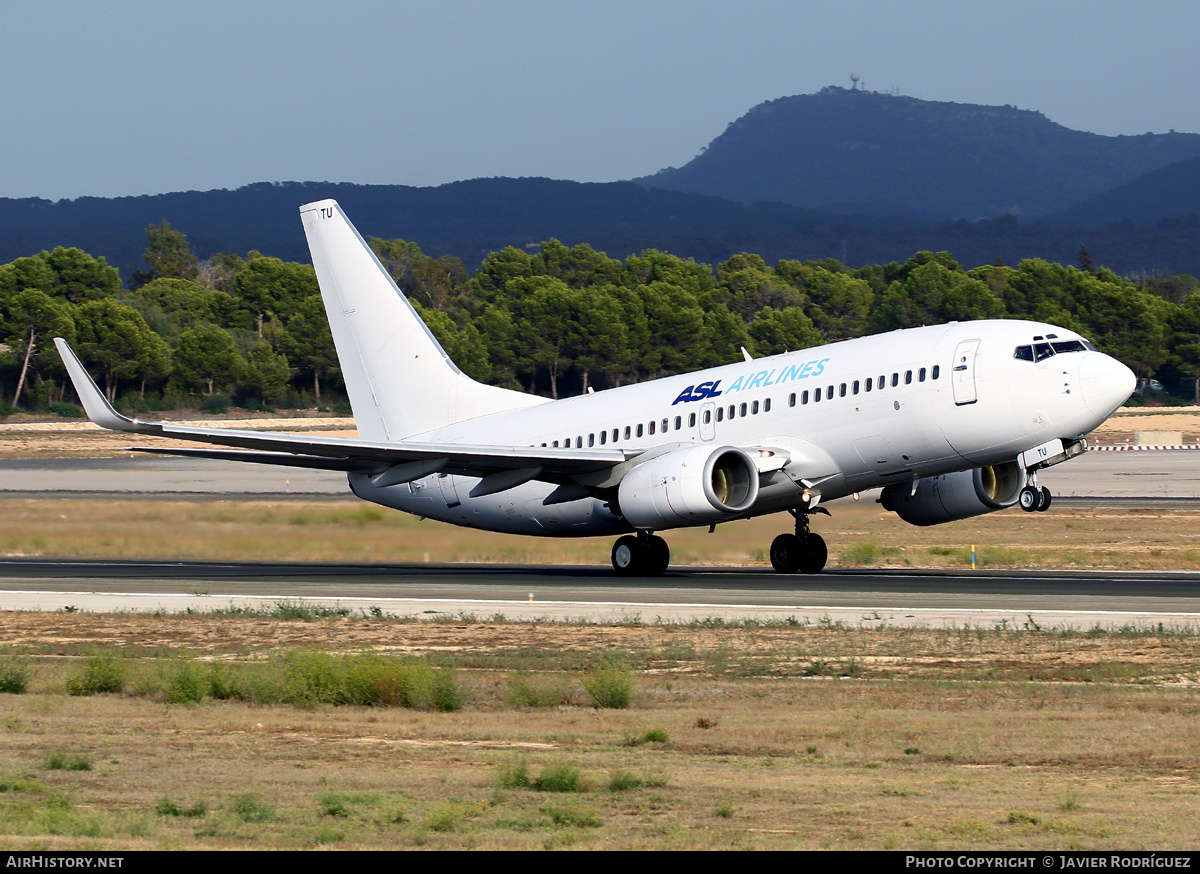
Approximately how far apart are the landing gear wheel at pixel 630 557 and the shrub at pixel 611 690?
17.0 meters

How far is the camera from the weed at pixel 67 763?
44.7 feet

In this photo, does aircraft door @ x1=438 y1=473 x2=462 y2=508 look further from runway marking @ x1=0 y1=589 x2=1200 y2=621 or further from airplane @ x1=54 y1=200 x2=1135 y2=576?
runway marking @ x1=0 y1=589 x2=1200 y2=621

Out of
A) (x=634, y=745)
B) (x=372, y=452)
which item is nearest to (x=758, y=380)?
(x=372, y=452)

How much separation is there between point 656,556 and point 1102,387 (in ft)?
34.3

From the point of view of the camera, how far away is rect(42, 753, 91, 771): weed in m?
13.6

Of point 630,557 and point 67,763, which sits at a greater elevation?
point 630,557

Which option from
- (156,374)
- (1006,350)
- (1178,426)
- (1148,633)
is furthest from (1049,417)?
(156,374)

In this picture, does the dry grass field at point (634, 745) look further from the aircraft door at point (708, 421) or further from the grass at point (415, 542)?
the grass at point (415, 542)

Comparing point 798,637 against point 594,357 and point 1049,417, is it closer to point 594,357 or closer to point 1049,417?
point 1049,417

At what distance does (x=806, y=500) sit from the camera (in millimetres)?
33000

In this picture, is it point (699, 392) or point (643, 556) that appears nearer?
point (699, 392)

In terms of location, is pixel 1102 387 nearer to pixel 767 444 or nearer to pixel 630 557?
pixel 767 444

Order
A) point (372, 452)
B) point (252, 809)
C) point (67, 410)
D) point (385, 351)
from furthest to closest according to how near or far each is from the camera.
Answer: point (67, 410) → point (385, 351) → point (372, 452) → point (252, 809)

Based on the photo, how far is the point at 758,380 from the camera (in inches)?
1326
